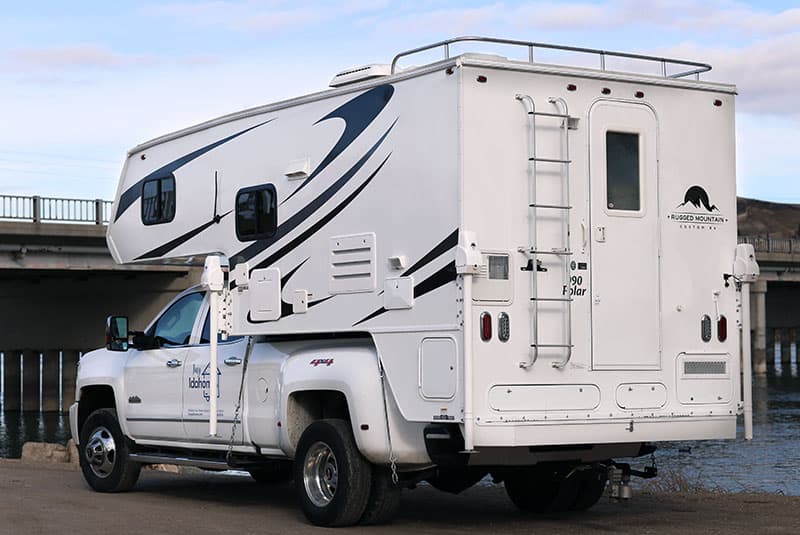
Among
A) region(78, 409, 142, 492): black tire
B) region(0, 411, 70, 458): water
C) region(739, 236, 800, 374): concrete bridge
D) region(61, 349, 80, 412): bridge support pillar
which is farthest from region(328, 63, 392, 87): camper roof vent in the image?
region(739, 236, 800, 374): concrete bridge

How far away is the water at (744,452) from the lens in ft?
65.2

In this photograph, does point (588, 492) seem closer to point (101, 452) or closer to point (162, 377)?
point (162, 377)

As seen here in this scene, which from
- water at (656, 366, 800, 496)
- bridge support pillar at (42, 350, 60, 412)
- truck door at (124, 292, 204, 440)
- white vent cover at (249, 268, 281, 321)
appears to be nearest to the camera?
white vent cover at (249, 268, 281, 321)

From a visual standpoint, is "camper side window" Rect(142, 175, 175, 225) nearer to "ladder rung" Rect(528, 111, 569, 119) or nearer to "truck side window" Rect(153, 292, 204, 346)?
"truck side window" Rect(153, 292, 204, 346)

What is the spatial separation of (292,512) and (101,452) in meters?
2.77

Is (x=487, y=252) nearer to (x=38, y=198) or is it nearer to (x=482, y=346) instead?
(x=482, y=346)

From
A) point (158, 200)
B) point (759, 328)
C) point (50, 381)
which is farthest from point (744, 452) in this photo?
point (759, 328)

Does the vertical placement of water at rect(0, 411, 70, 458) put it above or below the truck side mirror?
below

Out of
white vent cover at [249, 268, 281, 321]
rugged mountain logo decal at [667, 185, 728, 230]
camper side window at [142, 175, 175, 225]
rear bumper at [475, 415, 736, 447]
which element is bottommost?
rear bumper at [475, 415, 736, 447]

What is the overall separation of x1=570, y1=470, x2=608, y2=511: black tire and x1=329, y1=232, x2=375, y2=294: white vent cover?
2936 millimetres

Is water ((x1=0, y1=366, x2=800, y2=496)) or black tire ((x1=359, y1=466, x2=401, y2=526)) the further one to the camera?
water ((x1=0, y1=366, x2=800, y2=496))

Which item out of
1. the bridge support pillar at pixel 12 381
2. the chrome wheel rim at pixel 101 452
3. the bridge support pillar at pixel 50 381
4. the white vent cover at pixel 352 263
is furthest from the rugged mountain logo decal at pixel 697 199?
the bridge support pillar at pixel 12 381

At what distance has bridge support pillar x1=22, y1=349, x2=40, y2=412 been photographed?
57406 mm

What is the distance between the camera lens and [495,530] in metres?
11.7
